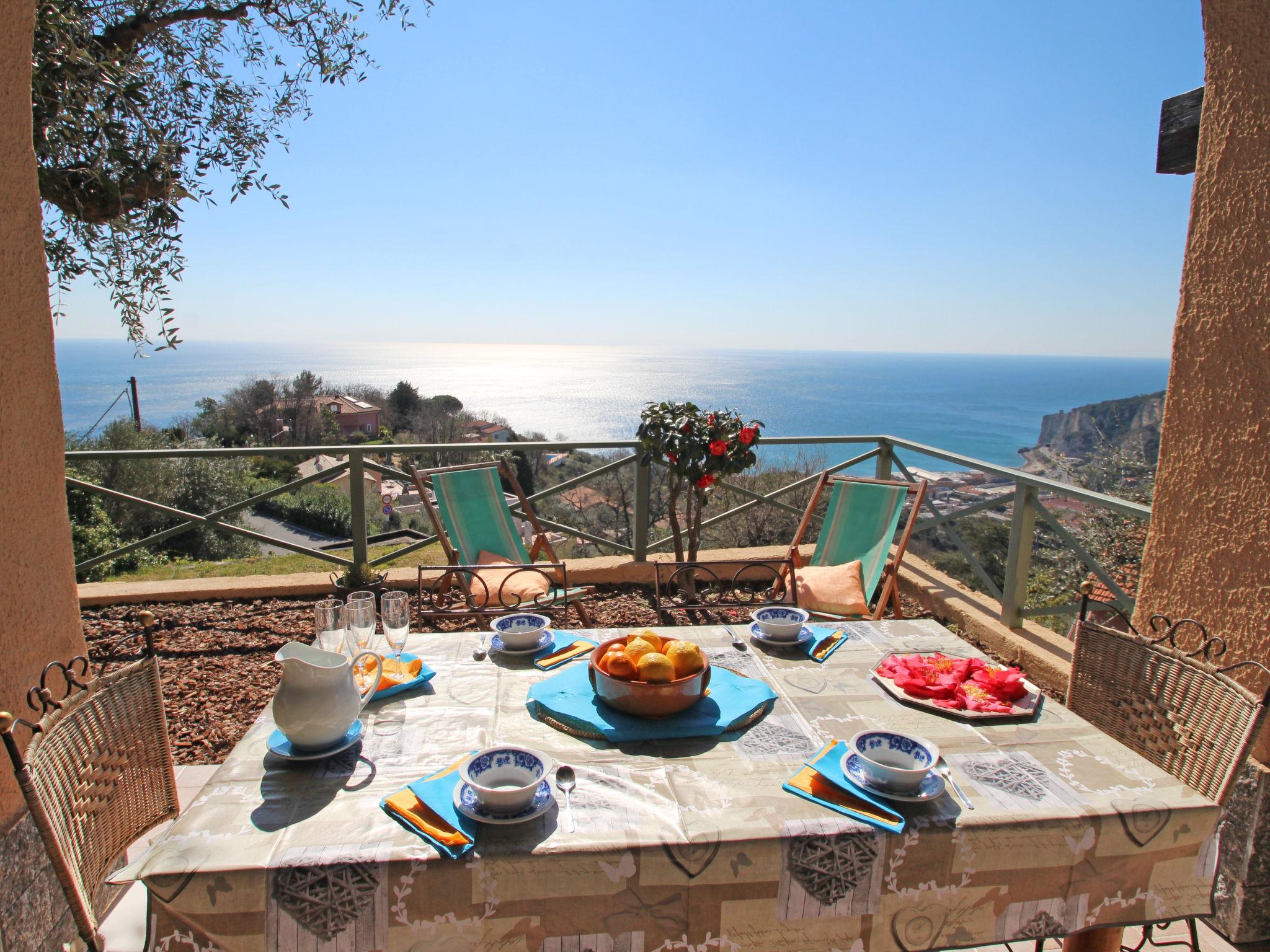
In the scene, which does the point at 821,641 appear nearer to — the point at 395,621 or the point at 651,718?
the point at 651,718

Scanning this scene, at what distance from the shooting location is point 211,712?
3037 mm

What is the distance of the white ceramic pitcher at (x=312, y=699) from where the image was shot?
1.29 meters

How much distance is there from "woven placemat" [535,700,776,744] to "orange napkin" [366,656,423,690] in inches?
14.1

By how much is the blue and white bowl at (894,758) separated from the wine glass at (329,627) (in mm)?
1128

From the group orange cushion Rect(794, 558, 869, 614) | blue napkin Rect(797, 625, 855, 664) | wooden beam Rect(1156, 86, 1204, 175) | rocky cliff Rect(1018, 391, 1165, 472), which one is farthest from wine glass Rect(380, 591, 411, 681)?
rocky cliff Rect(1018, 391, 1165, 472)

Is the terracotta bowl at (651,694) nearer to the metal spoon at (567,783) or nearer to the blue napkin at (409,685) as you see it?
the metal spoon at (567,783)

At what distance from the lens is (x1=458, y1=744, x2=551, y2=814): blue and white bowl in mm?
1111

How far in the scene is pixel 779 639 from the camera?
1958 millimetres

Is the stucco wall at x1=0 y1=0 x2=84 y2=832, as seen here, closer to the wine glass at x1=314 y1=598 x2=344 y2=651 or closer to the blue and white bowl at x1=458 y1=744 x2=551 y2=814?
the wine glass at x1=314 y1=598 x2=344 y2=651

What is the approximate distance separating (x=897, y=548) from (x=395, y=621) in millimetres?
2883

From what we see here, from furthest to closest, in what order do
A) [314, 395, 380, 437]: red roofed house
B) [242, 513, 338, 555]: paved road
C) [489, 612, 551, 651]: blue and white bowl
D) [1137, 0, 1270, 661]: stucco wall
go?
[314, 395, 380, 437]: red roofed house, [242, 513, 338, 555]: paved road, [489, 612, 551, 651]: blue and white bowl, [1137, 0, 1270, 661]: stucco wall

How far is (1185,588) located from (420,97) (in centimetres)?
734

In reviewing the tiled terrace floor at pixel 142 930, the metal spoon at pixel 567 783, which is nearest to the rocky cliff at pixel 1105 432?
the tiled terrace floor at pixel 142 930

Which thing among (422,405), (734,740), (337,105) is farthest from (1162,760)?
(422,405)
